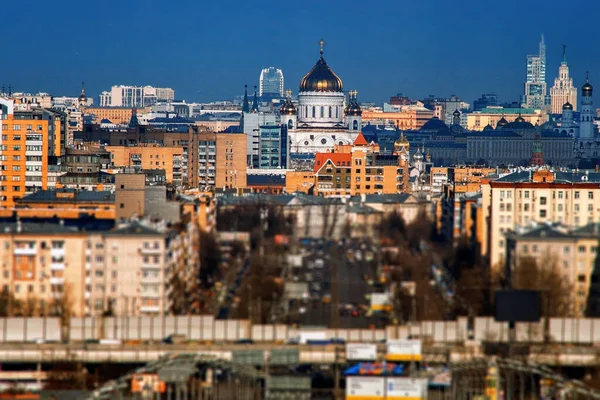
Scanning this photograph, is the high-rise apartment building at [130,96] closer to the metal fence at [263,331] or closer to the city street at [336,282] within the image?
the city street at [336,282]

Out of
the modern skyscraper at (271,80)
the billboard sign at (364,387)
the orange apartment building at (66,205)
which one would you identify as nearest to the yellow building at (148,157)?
the orange apartment building at (66,205)

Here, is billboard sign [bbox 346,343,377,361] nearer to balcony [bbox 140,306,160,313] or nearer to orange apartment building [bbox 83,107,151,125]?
balcony [bbox 140,306,160,313]

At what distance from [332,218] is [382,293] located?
323cm

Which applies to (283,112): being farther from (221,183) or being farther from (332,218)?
(332,218)

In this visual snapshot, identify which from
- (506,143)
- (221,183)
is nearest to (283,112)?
(506,143)

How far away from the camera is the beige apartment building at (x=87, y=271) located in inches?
790

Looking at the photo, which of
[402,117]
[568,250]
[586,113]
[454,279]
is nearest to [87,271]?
[454,279]

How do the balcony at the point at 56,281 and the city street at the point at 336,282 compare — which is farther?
the balcony at the point at 56,281

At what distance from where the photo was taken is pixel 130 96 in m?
136

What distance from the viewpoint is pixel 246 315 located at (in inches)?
775

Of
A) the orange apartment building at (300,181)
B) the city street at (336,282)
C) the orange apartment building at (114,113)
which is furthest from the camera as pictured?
the orange apartment building at (114,113)

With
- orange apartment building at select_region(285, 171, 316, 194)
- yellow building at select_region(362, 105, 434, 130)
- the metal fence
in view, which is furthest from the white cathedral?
the metal fence

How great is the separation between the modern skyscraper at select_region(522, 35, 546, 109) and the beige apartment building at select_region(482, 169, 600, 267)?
109m

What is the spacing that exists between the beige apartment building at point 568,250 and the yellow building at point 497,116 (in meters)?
97.2
